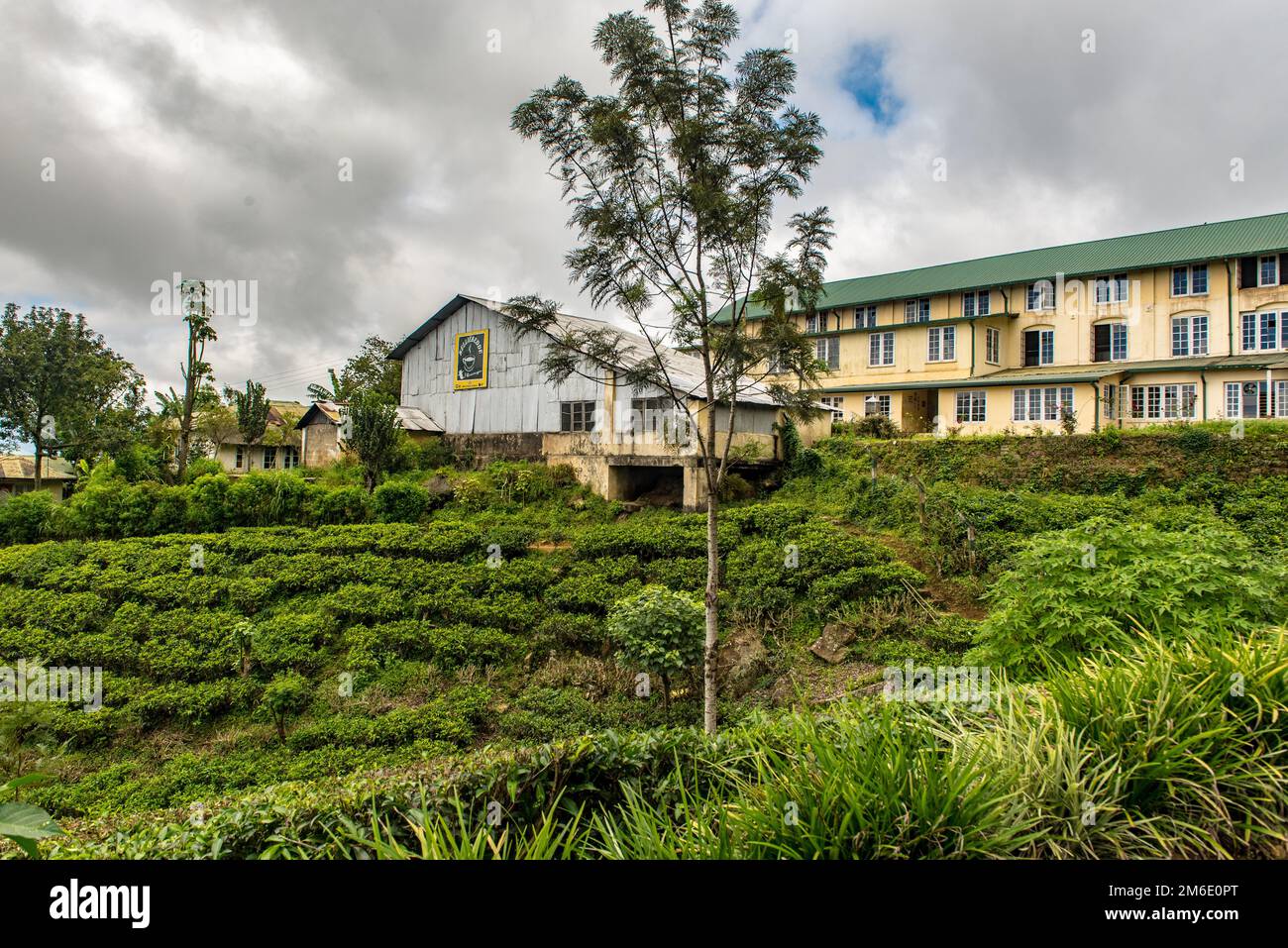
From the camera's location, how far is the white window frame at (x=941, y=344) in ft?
86.1

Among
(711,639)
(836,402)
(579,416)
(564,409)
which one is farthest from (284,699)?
(836,402)

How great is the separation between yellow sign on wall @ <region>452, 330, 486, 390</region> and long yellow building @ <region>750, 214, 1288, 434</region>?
11712 millimetres

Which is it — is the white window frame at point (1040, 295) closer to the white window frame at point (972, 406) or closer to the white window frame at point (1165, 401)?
the white window frame at point (972, 406)

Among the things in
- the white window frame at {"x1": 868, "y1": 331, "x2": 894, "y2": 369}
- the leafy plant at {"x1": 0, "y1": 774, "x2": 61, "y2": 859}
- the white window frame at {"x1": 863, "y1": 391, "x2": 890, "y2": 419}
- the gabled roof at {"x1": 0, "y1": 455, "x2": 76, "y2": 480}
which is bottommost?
the leafy plant at {"x1": 0, "y1": 774, "x2": 61, "y2": 859}

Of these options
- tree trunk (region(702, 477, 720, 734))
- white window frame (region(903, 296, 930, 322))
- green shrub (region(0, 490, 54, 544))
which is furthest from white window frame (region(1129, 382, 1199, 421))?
green shrub (region(0, 490, 54, 544))

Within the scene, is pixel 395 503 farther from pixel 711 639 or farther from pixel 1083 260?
pixel 1083 260

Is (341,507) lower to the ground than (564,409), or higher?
lower

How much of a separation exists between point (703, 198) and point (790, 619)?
22.9 ft

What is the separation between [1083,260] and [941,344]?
576 cm

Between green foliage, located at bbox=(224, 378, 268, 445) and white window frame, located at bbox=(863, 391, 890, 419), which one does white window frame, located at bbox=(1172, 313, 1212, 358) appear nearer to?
white window frame, located at bbox=(863, 391, 890, 419)

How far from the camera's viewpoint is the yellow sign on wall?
82.5 ft

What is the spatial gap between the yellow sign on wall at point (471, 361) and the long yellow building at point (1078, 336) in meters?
11.7

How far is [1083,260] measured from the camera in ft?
84.4

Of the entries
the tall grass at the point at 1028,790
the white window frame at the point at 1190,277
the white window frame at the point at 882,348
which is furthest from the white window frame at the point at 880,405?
the tall grass at the point at 1028,790
